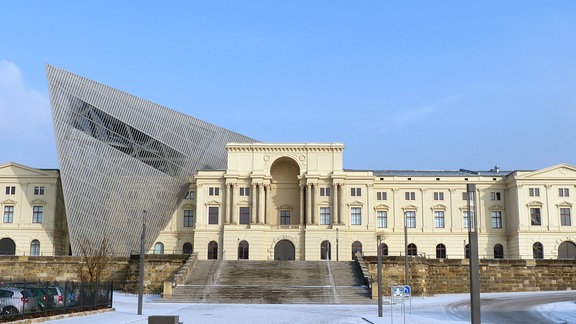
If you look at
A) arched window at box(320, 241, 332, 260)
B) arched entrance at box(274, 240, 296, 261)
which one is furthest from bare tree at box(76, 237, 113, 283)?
arched window at box(320, 241, 332, 260)

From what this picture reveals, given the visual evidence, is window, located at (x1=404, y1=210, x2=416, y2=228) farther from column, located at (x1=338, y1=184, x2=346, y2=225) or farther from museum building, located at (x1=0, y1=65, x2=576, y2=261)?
column, located at (x1=338, y1=184, x2=346, y2=225)

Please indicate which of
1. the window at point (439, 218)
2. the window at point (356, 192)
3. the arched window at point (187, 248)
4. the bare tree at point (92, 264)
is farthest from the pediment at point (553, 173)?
the bare tree at point (92, 264)

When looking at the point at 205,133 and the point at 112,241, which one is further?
the point at 205,133

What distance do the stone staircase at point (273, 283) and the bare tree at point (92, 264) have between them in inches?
282

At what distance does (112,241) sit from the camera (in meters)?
73.4

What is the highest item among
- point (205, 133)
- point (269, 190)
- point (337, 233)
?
point (205, 133)

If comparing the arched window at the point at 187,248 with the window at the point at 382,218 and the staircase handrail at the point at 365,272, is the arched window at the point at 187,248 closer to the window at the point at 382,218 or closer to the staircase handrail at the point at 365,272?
the window at the point at 382,218

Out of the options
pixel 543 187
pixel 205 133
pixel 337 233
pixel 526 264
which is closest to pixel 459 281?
pixel 526 264

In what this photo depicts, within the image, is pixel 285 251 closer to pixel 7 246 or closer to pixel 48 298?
pixel 7 246

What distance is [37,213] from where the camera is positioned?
3108 inches

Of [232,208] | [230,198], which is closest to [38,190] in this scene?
[230,198]

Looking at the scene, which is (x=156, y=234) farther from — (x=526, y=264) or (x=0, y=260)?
(x=526, y=264)

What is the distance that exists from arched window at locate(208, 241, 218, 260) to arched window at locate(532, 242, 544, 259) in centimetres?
3454

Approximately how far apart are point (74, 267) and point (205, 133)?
24.0 meters
